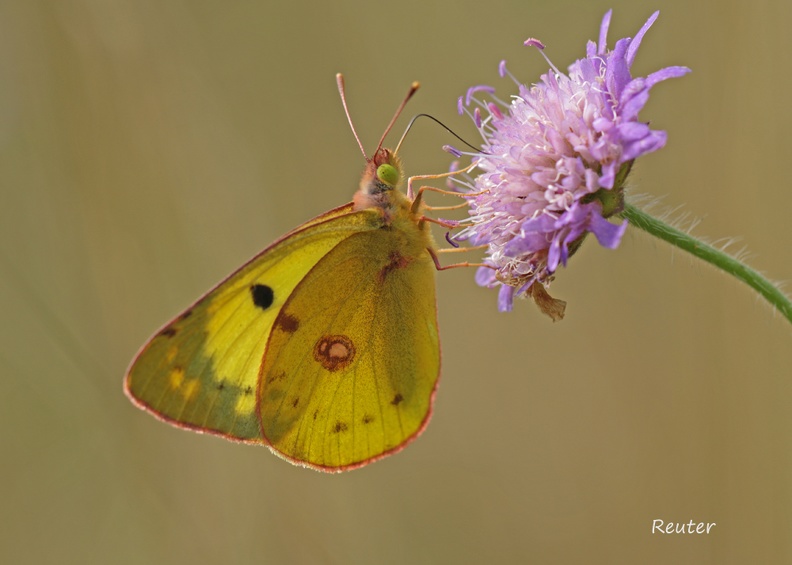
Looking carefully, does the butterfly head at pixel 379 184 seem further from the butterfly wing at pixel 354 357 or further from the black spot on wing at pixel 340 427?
the black spot on wing at pixel 340 427

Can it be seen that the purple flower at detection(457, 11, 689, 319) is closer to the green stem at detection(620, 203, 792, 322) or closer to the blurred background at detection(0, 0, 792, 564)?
the green stem at detection(620, 203, 792, 322)

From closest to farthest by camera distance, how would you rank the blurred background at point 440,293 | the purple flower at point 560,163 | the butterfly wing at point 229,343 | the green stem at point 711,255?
the green stem at point 711,255 < the purple flower at point 560,163 < the butterfly wing at point 229,343 < the blurred background at point 440,293

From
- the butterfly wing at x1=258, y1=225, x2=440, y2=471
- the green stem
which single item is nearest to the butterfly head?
the butterfly wing at x1=258, y1=225, x2=440, y2=471

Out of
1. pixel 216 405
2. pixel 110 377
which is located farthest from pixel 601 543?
pixel 110 377

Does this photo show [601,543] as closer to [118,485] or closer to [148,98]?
[118,485]

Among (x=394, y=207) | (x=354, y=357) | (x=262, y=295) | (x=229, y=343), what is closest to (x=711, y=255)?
(x=394, y=207)

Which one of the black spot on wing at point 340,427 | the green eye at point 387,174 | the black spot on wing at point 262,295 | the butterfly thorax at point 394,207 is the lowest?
the black spot on wing at point 340,427

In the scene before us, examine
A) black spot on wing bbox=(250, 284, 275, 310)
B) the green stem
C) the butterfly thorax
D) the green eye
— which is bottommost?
the green stem

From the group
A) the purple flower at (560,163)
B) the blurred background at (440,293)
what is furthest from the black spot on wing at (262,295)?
the blurred background at (440,293)
